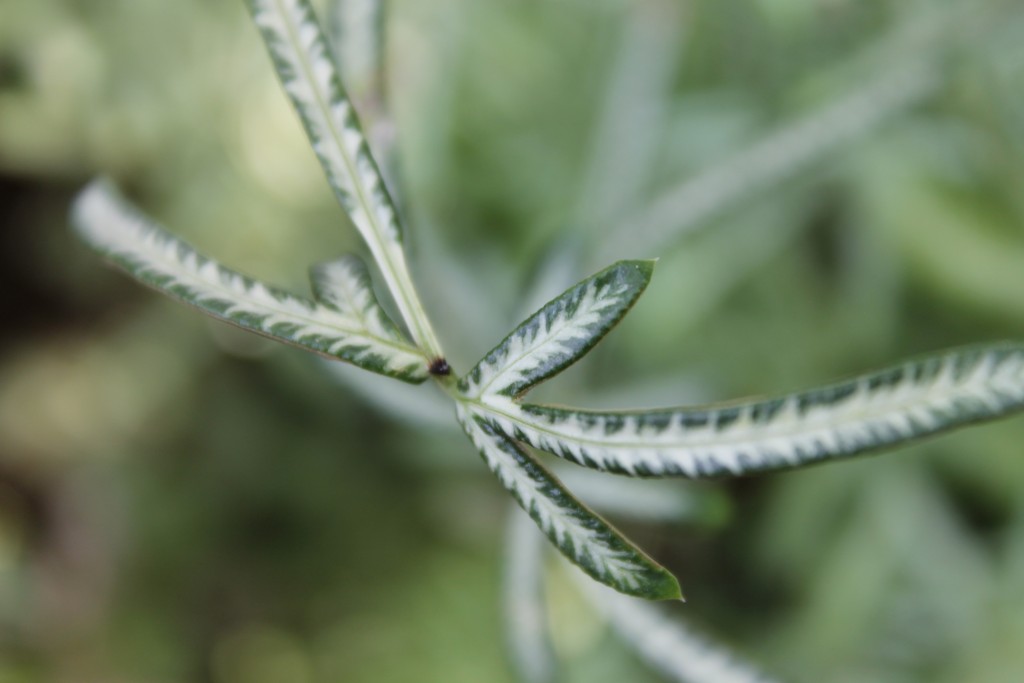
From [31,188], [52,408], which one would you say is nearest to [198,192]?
[31,188]

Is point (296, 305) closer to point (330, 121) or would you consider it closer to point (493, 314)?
point (330, 121)

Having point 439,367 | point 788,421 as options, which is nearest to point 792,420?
point 788,421

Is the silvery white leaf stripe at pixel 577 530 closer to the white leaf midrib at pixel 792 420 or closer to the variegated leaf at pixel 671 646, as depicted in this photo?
the white leaf midrib at pixel 792 420

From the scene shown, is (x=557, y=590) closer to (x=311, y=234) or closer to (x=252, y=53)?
(x=311, y=234)

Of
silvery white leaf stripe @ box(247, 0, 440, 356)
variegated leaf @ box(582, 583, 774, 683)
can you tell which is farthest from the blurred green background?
silvery white leaf stripe @ box(247, 0, 440, 356)

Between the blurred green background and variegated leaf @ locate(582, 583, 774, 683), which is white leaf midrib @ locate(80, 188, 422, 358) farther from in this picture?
the blurred green background

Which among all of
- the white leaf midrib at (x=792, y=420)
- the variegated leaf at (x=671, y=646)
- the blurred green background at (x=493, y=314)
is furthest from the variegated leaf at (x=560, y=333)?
the blurred green background at (x=493, y=314)
